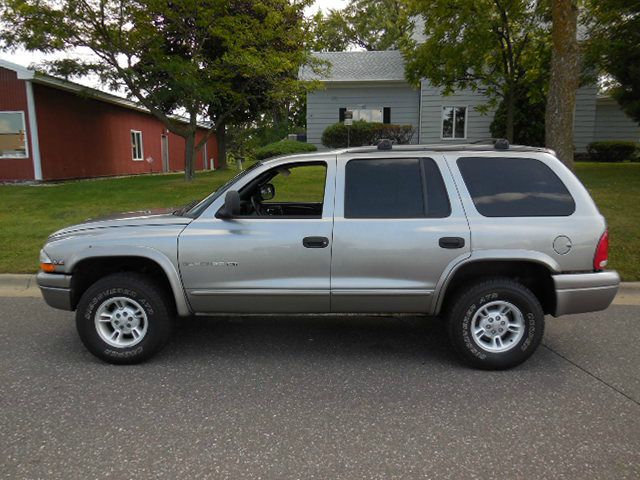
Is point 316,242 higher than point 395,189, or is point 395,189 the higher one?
point 395,189

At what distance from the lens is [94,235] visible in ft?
13.1

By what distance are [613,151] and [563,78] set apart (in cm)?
1627

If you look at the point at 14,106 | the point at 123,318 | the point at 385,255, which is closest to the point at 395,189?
the point at 385,255

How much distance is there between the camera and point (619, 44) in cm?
1426

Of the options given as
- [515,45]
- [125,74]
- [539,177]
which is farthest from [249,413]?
[515,45]

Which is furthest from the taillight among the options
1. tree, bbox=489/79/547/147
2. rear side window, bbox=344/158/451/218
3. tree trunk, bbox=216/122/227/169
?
tree trunk, bbox=216/122/227/169

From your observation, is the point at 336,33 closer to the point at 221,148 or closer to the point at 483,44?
the point at 221,148

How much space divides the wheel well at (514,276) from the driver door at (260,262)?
1.06 m

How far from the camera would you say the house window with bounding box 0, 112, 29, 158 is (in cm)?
1684

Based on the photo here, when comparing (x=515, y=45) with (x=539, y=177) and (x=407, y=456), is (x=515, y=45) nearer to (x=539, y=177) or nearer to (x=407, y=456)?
(x=539, y=177)

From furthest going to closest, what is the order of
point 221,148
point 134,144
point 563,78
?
point 221,148
point 134,144
point 563,78

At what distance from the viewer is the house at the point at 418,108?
867 inches

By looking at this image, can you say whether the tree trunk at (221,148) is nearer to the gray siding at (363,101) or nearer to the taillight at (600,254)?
the gray siding at (363,101)

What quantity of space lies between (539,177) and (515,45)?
14380 millimetres
